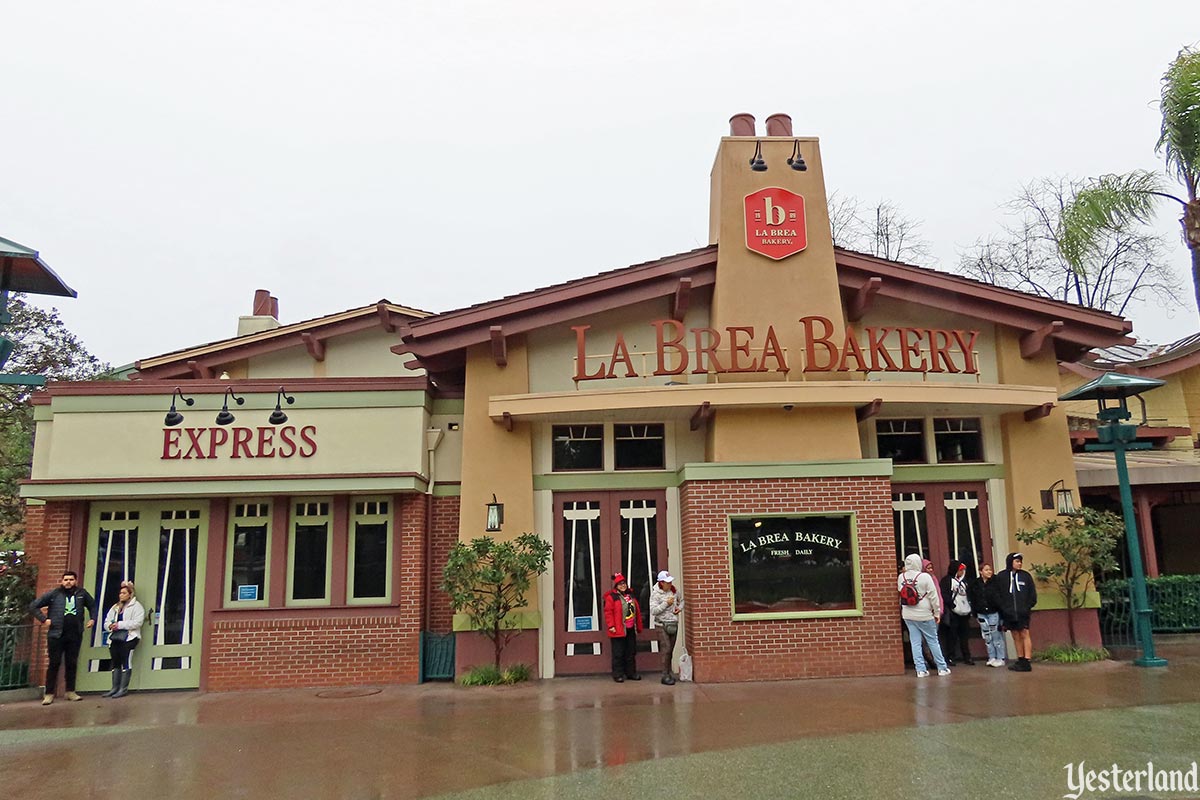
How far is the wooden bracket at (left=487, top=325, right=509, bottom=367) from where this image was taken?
492 inches

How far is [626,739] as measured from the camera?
27.2 ft

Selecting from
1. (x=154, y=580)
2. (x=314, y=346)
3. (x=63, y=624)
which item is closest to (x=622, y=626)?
(x=154, y=580)

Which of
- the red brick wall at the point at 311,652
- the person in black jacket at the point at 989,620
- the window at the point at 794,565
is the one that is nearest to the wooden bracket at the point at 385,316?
the red brick wall at the point at 311,652

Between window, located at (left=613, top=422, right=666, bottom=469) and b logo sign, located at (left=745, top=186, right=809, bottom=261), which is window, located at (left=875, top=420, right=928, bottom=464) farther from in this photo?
window, located at (left=613, top=422, right=666, bottom=469)

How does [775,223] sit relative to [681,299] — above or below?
above

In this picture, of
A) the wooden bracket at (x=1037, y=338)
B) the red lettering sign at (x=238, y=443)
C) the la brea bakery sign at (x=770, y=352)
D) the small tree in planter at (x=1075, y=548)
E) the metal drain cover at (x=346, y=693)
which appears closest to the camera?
the metal drain cover at (x=346, y=693)

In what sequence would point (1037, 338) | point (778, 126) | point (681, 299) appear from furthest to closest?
1. point (778, 126)
2. point (1037, 338)
3. point (681, 299)

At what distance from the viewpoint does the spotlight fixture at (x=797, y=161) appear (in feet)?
42.6

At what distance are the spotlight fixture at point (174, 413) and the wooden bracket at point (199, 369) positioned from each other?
170 inches

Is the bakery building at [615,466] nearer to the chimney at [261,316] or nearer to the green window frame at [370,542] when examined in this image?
the green window frame at [370,542]

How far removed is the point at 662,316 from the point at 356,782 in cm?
821

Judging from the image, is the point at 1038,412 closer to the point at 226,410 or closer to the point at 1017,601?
the point at 1017,601

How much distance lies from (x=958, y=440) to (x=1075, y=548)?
220 centimetres

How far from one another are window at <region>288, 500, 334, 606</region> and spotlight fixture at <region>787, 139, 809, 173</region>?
339 inches
